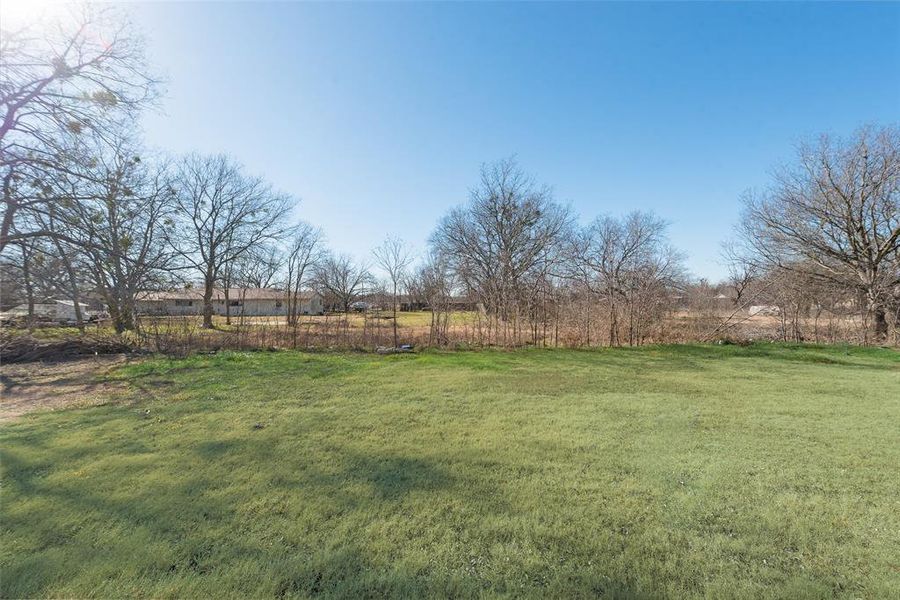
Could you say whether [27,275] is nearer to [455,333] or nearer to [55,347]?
[55,347]

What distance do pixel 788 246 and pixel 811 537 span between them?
1853cm

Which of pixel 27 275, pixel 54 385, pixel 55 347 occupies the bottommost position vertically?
pixel 54 385

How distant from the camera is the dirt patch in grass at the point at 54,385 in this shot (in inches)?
200

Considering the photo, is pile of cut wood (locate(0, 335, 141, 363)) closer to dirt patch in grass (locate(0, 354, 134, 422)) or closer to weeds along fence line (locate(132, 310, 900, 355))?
dirt patch in grass (locate(0, 354, 134, 422))

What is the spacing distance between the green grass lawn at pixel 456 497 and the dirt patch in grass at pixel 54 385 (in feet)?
2.82

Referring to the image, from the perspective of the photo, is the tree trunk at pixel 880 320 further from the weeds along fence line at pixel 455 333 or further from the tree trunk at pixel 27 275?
the tree trunk at pixel 27 275

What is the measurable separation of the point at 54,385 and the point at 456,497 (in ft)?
27.5

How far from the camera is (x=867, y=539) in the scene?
2.04 meters

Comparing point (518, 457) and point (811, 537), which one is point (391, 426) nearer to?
point (518, 457)

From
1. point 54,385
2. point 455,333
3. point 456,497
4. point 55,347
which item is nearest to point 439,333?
point 455,333

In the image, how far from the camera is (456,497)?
2.46 meters

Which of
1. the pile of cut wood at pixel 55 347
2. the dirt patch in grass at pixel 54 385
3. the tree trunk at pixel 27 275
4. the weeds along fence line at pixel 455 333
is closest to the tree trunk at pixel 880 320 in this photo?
the weeds along fence line at pixel 455 333

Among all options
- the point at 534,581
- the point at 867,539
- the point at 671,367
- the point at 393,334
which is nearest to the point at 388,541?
the point at 534,581

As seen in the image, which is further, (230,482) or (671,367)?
(671,367)
